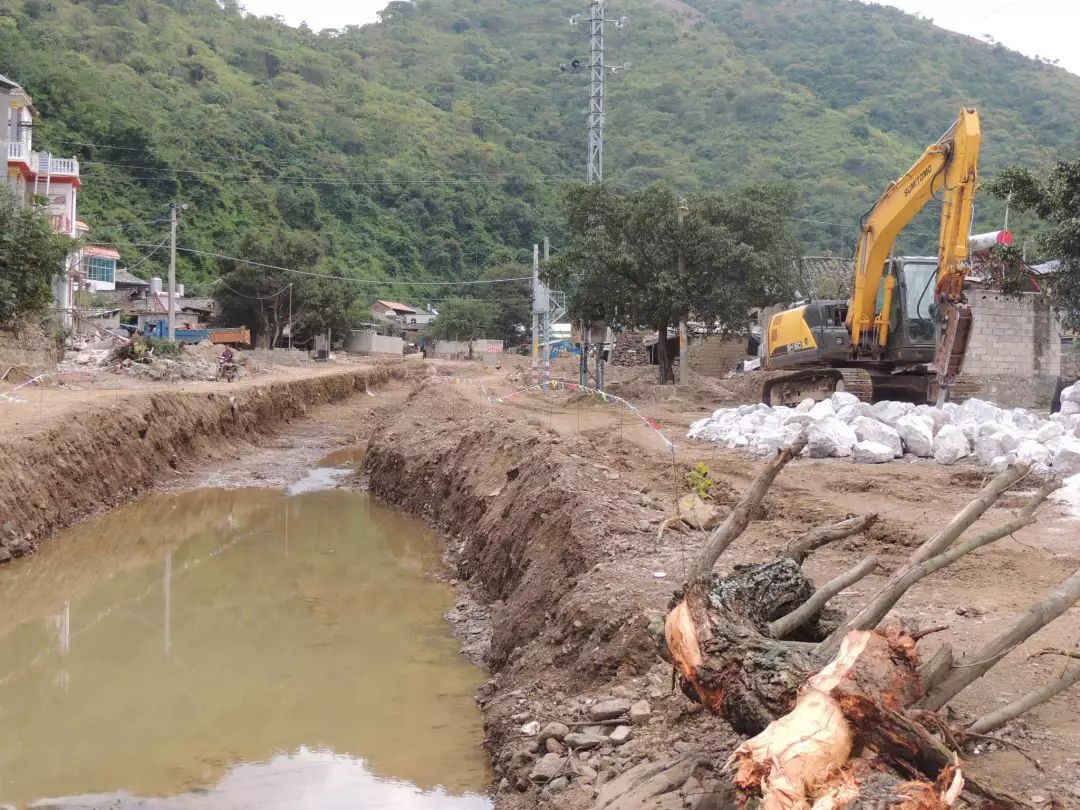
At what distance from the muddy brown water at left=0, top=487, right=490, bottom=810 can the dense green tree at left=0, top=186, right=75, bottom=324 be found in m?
11.9

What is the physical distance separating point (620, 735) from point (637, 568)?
226cm

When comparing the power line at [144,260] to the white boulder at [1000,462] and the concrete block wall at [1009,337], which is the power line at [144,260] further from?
the white boulder at [1000,462]

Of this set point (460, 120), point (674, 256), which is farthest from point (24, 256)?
point (460, 120)

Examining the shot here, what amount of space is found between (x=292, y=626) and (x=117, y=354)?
22667mm

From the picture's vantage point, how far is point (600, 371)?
88.3 ft

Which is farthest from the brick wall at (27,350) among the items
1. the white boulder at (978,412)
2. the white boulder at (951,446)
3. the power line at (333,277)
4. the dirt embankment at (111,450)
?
the power line at (333,277)

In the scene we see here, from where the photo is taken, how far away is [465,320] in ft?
217

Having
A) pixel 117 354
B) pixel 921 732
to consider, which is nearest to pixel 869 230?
pixel 921 732

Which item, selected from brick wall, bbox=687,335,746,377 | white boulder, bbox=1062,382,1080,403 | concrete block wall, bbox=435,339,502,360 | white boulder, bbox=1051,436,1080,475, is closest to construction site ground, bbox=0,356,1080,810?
white boulder, bbox=1051,436,1080,475

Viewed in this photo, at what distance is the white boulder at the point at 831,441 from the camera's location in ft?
44.9

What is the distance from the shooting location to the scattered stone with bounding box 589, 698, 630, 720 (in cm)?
600

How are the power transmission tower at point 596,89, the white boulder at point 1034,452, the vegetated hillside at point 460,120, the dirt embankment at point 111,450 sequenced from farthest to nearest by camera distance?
the vegetated hillside at point 460,120 → the power transmission tower at point 596,89 → the dirt embankment at point 111,450 → the white boulder at point 1034,452

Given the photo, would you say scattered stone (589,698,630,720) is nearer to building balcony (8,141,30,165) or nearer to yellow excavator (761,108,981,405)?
yellow excavator (761,108,981,405)

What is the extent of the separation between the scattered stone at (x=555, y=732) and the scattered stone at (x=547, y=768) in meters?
0.17
